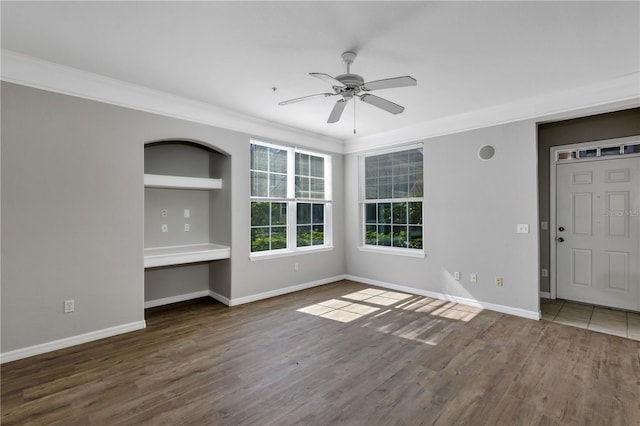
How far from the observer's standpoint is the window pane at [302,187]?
5410 millimetres

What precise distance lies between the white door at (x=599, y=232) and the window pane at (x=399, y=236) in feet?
7.24

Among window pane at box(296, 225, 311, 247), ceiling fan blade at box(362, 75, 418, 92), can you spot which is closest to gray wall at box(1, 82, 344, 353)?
window pane at box(296, 225, 311, 247)

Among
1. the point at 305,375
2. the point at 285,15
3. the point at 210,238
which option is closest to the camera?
the point at 285,15

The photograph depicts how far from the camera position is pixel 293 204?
5.30 meters

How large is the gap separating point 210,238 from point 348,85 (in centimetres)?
334

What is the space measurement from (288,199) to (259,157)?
0.84 meters

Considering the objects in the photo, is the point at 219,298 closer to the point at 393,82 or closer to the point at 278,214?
the point at 278,214

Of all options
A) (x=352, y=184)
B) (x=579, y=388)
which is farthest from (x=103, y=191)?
(x=579, y=388)

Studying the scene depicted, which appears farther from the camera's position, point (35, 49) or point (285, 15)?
point (35, 49)

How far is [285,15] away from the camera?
222 centimetres

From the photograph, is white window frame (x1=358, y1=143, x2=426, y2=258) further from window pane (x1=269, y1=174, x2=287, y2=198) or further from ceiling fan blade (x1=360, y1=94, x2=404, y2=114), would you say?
ceiling fan blade (x1=360, y1=94, x2=404, y2=114)

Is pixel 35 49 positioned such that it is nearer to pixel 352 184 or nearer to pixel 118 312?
pixel 118 312

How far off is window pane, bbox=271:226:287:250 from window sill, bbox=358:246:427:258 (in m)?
1.49

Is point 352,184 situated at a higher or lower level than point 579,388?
higher
